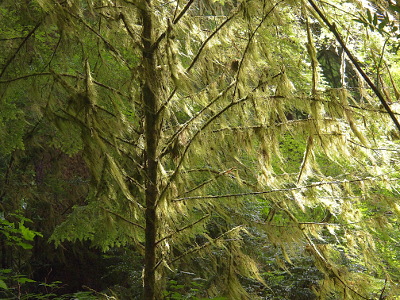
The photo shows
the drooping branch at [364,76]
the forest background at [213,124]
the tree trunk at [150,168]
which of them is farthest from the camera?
the tree trunk at [150,168]

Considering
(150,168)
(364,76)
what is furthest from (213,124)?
(364,76)

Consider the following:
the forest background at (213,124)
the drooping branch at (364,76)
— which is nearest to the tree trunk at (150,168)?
the forest background at (213,124)

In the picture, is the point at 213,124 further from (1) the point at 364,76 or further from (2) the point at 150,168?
(1) the point at 364,76

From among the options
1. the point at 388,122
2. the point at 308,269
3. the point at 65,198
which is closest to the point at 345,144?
the point at 388,122

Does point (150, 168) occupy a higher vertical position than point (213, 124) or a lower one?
lower

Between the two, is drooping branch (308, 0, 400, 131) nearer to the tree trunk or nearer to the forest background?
the forest background

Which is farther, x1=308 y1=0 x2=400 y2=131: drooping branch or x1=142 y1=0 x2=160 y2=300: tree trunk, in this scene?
x1=142 y1=0 x2=160 y2=300: tree trunk

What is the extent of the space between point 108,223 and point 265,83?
4.67 ft

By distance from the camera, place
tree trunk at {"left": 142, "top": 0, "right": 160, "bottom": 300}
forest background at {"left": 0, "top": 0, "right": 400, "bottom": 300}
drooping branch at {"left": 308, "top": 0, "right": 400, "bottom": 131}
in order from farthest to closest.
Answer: tree trunk at {"left": 142, "top": 0, "right": 160, "bottom": 300}
forest background at {"left": 0, "top": 0, "right": 400, "bottom": 300}
drooping branch at {"left": 308, "top": 0, "right": 400, "bottom": 131}

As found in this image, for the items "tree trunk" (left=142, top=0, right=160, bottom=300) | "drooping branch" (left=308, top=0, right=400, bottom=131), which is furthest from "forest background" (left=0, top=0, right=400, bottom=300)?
"drooping branch" (left=308, top=0, right=400, bottom=131)

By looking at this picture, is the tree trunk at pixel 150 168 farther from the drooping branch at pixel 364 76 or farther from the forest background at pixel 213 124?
the drooping branch at pixel 364 76

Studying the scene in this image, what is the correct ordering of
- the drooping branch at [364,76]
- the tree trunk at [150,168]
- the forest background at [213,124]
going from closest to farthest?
the drooping branch at [364,76], the forest background at [213,124], the tree trunk at [150,168]

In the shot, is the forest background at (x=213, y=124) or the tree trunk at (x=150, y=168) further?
the tree trunk at (x=150, y=168)

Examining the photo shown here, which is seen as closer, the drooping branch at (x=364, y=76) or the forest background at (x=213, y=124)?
the drooping branch at (x=364, y=76)
